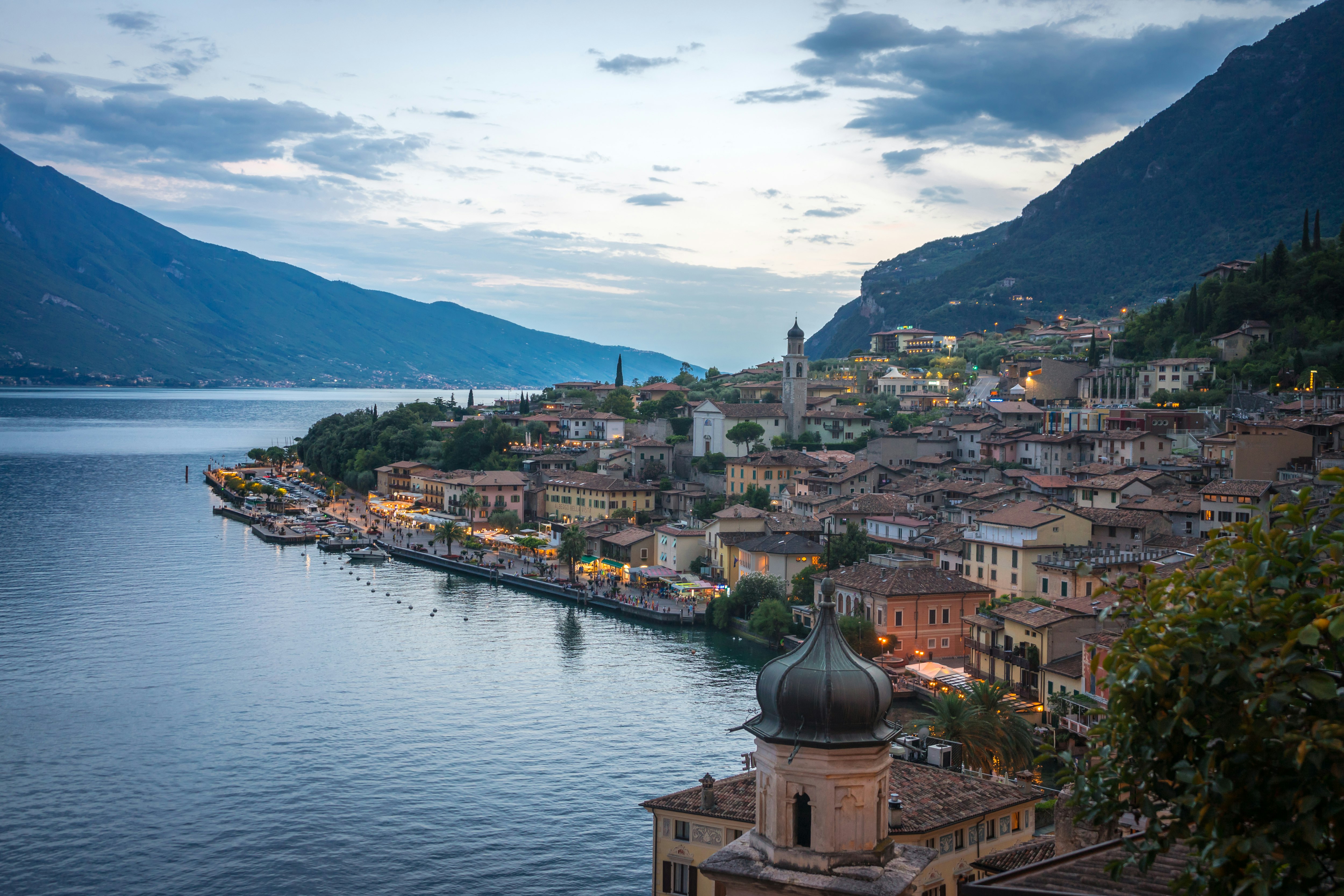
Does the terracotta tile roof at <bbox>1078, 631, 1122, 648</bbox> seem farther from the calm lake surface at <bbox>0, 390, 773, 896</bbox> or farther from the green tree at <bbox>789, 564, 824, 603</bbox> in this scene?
the green tree at <bbox>789, 564, 824, 603</bbox>

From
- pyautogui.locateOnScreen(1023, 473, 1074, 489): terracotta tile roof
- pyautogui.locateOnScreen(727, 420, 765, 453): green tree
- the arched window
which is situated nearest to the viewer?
the arched window

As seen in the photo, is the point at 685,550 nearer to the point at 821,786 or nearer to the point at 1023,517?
the point at 1023,517

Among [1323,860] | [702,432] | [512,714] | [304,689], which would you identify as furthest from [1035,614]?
[702,432]

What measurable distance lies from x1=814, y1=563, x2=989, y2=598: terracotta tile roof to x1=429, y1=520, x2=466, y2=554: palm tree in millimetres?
34131

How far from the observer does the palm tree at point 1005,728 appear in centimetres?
2497

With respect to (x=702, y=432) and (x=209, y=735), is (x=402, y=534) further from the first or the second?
(x=209, y=735)

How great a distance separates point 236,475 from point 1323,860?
110 meters

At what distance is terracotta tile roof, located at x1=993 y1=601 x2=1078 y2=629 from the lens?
109 ft

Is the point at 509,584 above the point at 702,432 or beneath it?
beneath

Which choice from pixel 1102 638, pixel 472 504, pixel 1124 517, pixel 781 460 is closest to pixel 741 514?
pixel 781 460

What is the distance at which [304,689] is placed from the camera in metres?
38.2

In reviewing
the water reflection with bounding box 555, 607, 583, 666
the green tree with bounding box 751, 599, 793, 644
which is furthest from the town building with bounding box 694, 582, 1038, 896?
the green tree with bounding box 751, 599, 793, 644

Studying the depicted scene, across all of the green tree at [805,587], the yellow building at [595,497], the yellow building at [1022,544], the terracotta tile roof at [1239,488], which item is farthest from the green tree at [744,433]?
the terracotta tile roof at [1239,488]

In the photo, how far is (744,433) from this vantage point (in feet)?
274
